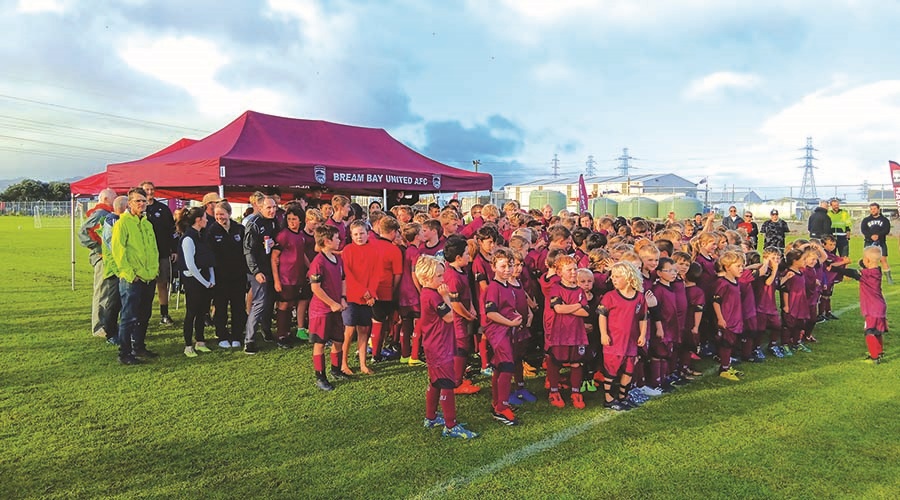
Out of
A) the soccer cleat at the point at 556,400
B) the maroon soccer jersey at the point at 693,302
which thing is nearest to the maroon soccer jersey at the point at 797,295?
the maroon soccer jersey at the point at 693,302

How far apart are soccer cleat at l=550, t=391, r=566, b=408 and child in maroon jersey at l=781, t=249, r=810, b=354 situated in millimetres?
3390

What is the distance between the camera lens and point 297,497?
3363 mm

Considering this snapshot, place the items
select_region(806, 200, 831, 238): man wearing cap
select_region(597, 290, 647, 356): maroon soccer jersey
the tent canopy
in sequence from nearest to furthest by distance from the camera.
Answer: select_region(597, 290, 647, 356): maroon soccer jersey < the tent canopy < select_region(806, 200, 831, 238): man wearing cap

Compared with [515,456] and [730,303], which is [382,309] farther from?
[730,303]

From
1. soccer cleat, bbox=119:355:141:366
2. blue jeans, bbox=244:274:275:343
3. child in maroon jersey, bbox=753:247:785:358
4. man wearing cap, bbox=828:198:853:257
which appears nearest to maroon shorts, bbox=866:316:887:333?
child in maroon jersey, bbox=753:247:785:358

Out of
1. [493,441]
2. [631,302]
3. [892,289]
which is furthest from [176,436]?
[892,289]

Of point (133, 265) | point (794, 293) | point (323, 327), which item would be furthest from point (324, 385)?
point (794, 293)

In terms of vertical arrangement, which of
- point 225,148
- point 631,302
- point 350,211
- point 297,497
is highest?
point 225,148

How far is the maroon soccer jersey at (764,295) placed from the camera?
641 cm

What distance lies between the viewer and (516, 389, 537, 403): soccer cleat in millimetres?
5090

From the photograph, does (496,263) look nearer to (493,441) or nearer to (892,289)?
(493,441)

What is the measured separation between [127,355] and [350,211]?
314cm

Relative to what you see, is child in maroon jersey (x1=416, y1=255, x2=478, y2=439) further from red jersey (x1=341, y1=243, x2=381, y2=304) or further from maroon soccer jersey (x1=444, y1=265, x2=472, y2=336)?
red jersey (x1=341, y1=243, x2=381, y2=304)

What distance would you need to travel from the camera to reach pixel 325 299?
526 cm
